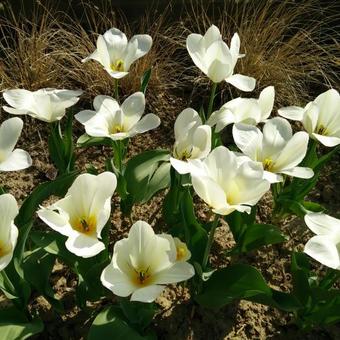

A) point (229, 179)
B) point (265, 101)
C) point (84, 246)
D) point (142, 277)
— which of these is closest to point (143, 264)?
point (142, 277)

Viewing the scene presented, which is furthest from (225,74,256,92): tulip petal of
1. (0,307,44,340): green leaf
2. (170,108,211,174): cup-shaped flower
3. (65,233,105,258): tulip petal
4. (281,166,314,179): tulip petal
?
(0,307,44,340): green leaf

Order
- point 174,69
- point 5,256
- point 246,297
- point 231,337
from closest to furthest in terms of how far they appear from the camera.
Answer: point 5,256, point 246,297, point 231,337, point 174,69

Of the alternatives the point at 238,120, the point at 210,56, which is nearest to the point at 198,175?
the point at 238,120

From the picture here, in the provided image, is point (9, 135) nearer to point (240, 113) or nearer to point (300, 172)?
point (240, 113)

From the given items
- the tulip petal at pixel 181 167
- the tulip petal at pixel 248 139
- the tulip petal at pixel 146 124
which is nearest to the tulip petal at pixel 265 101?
the tulip petal at pixel 248 139

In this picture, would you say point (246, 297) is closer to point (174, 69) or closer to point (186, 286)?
point (186, 286)

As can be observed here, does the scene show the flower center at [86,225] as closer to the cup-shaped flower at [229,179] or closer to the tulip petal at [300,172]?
the cup-shaped flower at [229,179]

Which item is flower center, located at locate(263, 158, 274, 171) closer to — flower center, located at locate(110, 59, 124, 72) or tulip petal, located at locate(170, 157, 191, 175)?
tulip petal, located at locate(170, 157, 191, 175)

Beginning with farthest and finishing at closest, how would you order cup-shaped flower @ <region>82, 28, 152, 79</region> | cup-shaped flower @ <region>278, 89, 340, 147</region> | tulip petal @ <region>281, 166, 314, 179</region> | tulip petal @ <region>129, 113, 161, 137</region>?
cup-shaped flower @ <region>82, 28, 152, 79</region>
cup-shaped flower @ <region>278, 89, 340, 147</region>
tulip petal @ <region>129, 113, 161, 137</region>
tulip petal @ <region>281, 166, 314, 179</region>
